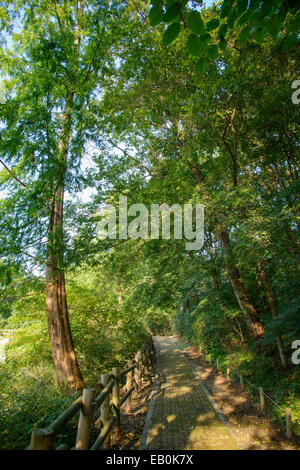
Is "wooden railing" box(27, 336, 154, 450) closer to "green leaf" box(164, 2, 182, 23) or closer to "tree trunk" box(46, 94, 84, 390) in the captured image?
"tree trunk" box(46, 94, 84, 390)

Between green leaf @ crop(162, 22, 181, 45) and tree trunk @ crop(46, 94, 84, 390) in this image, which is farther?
tree trunk @ crop(46, 94, 84, 390)

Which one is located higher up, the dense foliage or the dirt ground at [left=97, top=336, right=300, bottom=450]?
the dense foliage

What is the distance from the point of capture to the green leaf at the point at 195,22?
1.78 metres

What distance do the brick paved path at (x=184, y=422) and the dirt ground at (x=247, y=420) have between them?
307mm

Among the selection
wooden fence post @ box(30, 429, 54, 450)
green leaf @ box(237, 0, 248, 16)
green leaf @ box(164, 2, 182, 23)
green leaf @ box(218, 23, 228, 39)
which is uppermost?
green leaf @ box(237, 0, 248, 16)

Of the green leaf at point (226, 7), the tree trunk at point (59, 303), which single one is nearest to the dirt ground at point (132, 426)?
the tree trunk at point (59, 303)

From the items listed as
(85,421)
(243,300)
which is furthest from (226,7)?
(243,300)

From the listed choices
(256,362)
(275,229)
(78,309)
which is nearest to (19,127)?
(275,229)

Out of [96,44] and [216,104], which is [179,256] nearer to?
[216,104]

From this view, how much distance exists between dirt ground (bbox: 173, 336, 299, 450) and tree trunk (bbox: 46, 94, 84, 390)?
3435 mm

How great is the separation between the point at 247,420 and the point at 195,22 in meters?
6.93

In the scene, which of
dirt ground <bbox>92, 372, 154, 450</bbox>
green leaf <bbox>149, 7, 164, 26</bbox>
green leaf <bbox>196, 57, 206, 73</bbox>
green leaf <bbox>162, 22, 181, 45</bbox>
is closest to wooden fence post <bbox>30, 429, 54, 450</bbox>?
dirt ground <bbox>92, 372, 154, 450</bbox>

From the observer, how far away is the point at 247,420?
5496mm

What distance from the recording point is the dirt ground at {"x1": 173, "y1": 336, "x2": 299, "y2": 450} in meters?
4.41
